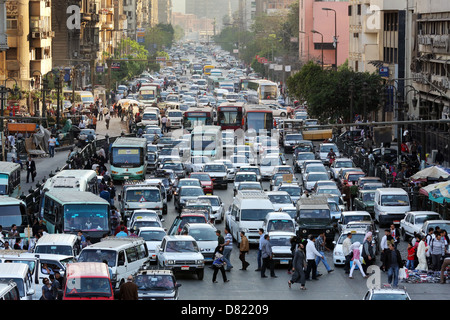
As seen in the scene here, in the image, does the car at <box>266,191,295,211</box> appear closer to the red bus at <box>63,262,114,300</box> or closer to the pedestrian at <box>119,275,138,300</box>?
the red bus at <box>63,262,114,300</box>

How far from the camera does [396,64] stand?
8194 centimetres

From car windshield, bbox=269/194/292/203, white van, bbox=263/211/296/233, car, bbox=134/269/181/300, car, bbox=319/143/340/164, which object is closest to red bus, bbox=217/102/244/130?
car, bbox=319/143/340/164

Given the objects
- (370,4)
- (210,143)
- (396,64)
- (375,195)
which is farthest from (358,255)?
(370,4)

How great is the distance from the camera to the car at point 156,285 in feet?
79.6

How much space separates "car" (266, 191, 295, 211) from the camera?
137 ft

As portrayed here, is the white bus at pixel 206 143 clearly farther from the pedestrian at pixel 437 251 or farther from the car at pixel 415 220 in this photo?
the pedestrian at pixel 437 251

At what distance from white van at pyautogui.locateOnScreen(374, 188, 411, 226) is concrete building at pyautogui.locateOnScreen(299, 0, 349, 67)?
326 feet

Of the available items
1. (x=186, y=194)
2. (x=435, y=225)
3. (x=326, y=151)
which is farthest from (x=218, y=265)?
(x=326, y=151)

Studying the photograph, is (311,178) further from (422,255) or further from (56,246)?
(56,246)

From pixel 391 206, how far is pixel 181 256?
1335 centimetres

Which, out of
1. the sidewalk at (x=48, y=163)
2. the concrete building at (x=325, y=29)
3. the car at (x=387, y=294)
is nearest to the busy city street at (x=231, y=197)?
the car at (x=387, y=294)

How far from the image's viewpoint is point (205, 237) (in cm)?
3291

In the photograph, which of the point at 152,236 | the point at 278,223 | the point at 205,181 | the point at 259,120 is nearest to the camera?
the point at 152,236

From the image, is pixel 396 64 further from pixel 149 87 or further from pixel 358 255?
pixel 358 255
